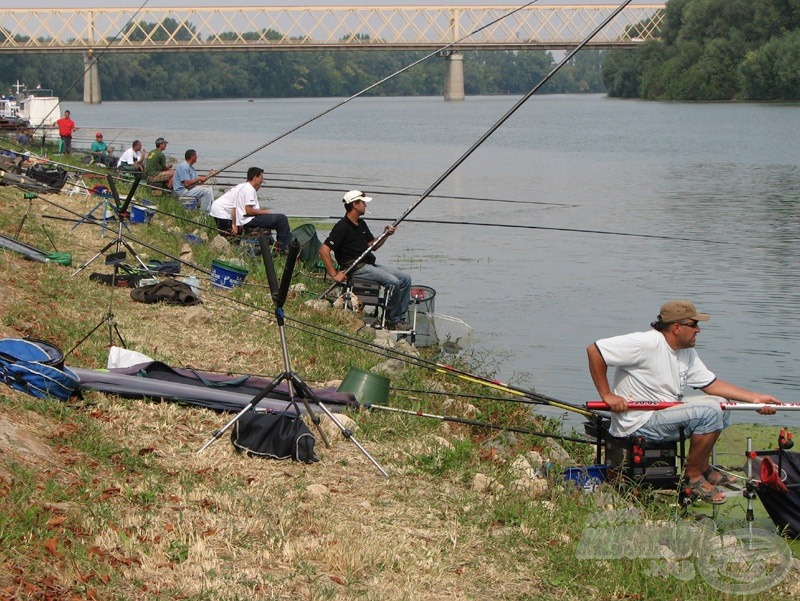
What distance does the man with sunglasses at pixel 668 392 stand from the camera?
21.2ft

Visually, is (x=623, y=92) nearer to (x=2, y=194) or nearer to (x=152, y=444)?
(x=2, y=194)

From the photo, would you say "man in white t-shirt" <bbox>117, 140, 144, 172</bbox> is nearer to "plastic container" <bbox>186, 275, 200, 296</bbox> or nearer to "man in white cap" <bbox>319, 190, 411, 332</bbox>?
"plastic container" <bbox>186, 275, 200, 296</bbox>

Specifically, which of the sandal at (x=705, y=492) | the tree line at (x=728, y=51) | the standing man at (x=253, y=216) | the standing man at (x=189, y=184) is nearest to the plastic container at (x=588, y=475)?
the sandal at (x=705, y=492)

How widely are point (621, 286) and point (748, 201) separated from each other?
35.2 feet

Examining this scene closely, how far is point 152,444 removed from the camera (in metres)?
6.34

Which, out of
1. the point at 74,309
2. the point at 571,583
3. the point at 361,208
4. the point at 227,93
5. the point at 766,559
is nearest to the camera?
the point at 571,583

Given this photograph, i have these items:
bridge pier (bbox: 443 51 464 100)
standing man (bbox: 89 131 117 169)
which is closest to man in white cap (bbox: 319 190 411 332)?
standing man (bbox: 89 131 117 169)

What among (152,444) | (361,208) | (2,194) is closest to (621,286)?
(361,208)

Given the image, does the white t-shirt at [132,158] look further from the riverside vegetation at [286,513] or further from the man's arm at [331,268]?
the riverside vegetation at [286,513]

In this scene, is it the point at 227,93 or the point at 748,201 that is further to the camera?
the point at 227,93

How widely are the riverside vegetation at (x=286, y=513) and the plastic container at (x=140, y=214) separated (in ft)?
24.7

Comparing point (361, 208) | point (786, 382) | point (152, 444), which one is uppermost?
point (361, 208)

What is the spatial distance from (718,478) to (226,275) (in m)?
6.31

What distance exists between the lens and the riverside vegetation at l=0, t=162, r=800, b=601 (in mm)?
4730
